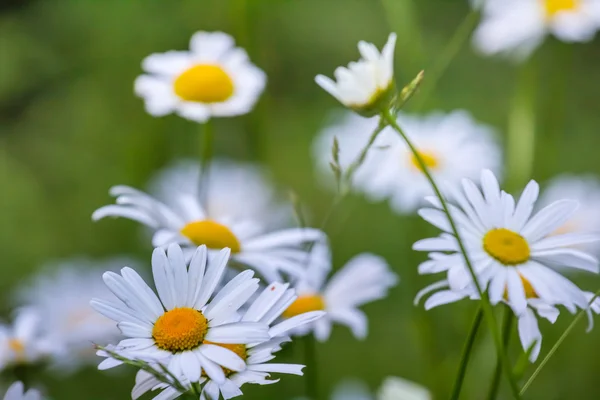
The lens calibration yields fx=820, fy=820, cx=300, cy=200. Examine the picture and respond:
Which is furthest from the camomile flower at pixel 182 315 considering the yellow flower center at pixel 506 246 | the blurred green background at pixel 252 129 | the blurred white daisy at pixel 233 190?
the blurred white daisy at pixel 233 190

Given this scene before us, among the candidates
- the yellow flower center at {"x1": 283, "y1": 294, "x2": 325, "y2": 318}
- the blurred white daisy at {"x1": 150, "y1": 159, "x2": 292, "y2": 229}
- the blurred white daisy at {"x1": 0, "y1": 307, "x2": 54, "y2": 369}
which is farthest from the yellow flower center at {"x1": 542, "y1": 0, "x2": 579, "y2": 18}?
the blurred white daisy at {"x1": 0, "y1": 307, "x2": 54, "y2": 369}

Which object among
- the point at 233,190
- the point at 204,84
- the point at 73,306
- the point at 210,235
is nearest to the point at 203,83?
the point at 204,84

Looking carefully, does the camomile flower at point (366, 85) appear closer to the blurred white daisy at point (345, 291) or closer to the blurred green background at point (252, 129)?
the blurred white daisy at point (345, 291)

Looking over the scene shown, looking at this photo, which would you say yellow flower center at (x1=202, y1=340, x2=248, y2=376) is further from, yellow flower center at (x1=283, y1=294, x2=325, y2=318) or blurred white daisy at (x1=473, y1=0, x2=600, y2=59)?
blurred white daisy at (x1=473, y1=0, x2=600, y2=59)

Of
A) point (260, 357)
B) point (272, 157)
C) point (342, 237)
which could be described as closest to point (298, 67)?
point (272, 157)

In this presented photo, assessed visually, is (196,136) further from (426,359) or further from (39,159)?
(426,359)

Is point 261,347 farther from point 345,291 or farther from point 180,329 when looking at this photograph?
point 345,291
